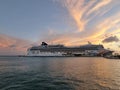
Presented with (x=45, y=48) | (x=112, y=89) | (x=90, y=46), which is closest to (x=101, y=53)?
(x=90, y=46)

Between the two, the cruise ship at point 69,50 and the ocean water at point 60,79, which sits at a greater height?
the cruise ship at point 69,50

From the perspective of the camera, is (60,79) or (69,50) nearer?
(60,79)

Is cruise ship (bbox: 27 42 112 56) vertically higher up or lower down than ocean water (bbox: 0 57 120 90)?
higher up

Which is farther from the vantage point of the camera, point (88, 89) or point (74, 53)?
point (74, 53)

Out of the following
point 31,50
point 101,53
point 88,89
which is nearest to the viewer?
point 88,89

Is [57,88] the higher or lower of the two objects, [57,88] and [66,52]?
the lower

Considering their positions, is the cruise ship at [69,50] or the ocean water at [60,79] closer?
the ocean water at [60,79]

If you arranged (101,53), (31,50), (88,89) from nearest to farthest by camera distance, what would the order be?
(88,89) < (101,53) < (31,50)

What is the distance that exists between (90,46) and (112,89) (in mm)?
159490

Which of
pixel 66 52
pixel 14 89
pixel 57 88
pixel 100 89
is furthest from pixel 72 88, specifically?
pixel 66 52

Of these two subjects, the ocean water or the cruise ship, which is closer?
the ocean water

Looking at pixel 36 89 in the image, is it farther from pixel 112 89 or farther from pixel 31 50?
pixel 31 50

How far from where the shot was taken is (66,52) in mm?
169625

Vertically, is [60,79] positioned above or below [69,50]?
below
